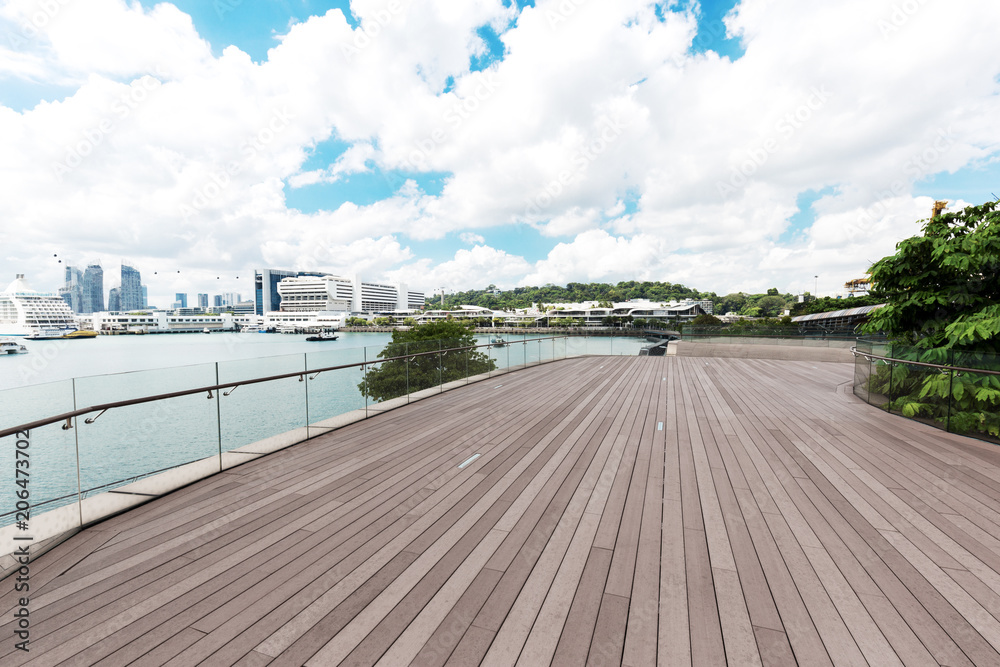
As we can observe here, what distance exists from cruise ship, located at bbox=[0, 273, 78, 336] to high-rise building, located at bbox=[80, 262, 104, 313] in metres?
30.4

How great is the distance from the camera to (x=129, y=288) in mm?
119125

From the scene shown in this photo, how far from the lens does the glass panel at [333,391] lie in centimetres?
521

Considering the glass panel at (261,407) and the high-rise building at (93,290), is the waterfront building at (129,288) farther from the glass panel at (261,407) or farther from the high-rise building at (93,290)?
the glass panel at (261,407)

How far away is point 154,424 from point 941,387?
9374mm

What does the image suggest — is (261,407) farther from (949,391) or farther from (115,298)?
(115,298)

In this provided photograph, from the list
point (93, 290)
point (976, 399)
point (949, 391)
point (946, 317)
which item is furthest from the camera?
point (93, 290)

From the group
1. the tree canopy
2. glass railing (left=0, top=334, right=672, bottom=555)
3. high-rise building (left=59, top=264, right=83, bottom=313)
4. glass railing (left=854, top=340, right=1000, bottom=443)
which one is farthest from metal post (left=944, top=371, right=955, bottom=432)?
high-rise building (left=59, top=264, right=83, bottom=313)

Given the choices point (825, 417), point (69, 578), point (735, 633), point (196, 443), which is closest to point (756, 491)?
point (735, 633)

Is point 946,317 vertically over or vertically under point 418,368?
over

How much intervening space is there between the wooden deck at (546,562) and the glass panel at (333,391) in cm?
78

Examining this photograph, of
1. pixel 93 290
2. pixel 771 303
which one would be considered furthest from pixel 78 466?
pixel 93 290

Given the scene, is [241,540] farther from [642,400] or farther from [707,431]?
[642,400]

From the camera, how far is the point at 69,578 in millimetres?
2137

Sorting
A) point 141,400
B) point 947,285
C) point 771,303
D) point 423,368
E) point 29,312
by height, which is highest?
point 771,303
